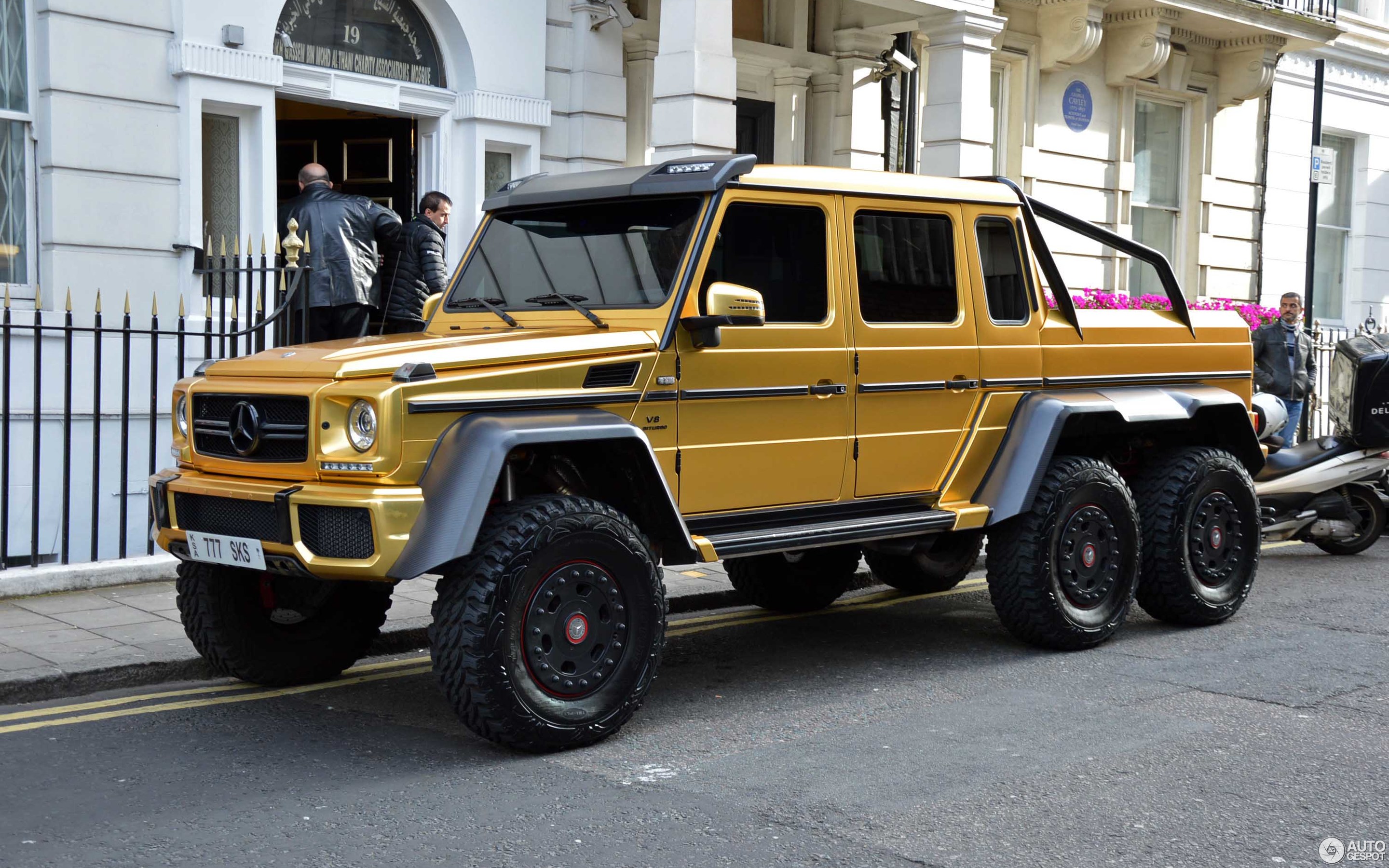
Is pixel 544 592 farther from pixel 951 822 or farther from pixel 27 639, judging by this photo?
pixel 27 639

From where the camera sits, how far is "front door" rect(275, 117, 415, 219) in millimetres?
12906

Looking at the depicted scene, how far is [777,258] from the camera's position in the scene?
612 cm

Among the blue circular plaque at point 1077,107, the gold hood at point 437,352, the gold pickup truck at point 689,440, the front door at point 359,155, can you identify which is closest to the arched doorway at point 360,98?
the front door at point 359,155

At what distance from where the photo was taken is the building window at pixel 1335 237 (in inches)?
845

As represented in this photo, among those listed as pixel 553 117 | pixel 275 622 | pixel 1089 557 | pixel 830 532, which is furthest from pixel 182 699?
pixel 553 117

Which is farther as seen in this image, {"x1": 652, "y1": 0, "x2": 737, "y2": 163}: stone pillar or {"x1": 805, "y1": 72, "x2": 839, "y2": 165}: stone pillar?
{"x1": 805, "y1": 72, "x2": 839, "y2": 165}: stone pillar

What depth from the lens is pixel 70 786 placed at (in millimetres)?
4910

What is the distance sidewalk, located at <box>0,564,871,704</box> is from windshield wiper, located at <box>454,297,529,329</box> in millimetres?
1787

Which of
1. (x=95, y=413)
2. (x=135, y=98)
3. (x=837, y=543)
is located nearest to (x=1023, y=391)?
(x=837, y=543)

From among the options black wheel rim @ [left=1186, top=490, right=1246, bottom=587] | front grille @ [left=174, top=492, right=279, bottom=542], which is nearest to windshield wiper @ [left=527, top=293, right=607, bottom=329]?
front grille @ [left=174, top=492, right=279, bottom=542]

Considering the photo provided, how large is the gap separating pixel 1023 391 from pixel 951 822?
116 inches

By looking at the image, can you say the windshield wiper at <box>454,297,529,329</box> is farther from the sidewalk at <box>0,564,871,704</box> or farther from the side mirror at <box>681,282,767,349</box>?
the sidewalk at <box>0,564,871,704</box>

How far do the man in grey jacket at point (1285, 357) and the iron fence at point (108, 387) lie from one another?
911 centimetres

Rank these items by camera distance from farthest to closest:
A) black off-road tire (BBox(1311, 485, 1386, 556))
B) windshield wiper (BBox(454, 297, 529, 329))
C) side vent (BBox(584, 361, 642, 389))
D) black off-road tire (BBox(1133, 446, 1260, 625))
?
black off-road tire (BBox(1311, 485, 1386, 556))
black off-road tire (BBox(1133, 446, 1260, 625))
windshield wiper (BBox(454, 297, 529, 329))
side vent (BBox(584, 361, 642, 389))
